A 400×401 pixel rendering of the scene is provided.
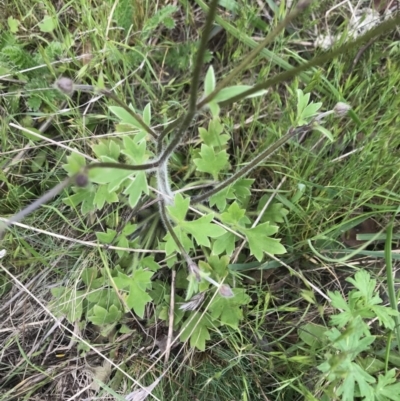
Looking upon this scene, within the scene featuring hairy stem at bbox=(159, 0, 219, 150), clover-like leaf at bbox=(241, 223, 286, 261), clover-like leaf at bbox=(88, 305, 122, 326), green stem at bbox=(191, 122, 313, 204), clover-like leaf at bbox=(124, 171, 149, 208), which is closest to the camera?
hairy stem at bbox=(159, 0, 219, 150)

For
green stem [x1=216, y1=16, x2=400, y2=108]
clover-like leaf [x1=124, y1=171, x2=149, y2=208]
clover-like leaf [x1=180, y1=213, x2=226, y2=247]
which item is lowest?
clover-like leaf [x1=180, y1=213, x2=226, y2=247]

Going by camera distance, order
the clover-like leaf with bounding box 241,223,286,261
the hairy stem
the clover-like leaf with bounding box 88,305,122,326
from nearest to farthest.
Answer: the hairy stem, the clover-like leaf with bounding box 241,223,286,261, the clover-like leaf with bounding box 88,305,122,326

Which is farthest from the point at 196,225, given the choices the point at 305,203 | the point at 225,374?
the point at 225,374

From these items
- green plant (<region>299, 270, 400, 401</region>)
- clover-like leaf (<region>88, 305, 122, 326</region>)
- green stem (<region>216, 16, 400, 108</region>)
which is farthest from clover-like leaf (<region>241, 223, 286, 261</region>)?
green stem (<region>216, 16, 400, 108</region>)

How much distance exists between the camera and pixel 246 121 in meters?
2.27

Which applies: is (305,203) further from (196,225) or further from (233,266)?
(196,225)

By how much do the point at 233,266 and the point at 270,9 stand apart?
4.52ft

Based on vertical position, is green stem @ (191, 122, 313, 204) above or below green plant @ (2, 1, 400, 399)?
above

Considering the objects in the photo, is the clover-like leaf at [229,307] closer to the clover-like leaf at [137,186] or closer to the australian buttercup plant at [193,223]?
the australian buttercup plant at [193,223]

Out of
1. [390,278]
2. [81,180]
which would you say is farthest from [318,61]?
[390,278]

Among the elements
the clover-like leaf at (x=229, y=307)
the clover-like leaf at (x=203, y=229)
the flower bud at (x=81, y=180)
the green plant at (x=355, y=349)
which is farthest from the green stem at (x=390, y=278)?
the flower bud at (x=81, y=180)

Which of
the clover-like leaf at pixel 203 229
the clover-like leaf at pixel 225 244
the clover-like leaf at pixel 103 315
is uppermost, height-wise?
the clover-like leaf at pixel 203 229

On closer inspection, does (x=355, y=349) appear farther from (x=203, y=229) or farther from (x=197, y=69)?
(x=197, y=69)

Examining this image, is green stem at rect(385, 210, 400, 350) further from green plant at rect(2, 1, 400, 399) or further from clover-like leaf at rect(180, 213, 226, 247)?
clover-like leaf at rect(180, 213, 226, 247)
